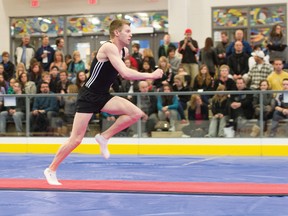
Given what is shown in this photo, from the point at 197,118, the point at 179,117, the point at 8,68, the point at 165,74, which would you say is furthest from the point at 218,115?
the point at 8,68

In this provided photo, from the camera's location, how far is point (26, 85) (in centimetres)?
1409

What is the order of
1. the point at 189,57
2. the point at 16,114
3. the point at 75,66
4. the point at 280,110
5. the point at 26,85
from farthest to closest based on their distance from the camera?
the point at 75,66 → the point at 189,57 → the point at 26,85 → the point at 16,114 → the point at 280,110

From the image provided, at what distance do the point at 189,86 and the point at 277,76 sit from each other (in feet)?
6.04

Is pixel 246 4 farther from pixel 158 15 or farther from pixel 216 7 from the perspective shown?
pixel 158 15

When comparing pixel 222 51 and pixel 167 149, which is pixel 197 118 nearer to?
pixel 167 149

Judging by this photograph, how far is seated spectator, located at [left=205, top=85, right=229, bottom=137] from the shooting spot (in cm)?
1222

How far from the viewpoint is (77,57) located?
15.2m

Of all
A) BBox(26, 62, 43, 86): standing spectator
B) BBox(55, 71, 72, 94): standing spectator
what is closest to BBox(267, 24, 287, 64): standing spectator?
BBox(55, 71, 72, 94): standing spectator

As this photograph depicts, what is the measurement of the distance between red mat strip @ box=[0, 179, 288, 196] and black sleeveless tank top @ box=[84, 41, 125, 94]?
3.91 ft

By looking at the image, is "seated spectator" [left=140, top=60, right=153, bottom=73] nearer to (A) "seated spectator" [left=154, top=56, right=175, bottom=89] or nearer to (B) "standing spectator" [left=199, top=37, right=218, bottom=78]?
(A) "seated spectator" [left=154, top=56, right=175, bottom=89]

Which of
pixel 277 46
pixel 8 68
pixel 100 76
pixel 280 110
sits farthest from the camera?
pixel 8 68

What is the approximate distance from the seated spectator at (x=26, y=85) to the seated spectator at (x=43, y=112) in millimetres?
635

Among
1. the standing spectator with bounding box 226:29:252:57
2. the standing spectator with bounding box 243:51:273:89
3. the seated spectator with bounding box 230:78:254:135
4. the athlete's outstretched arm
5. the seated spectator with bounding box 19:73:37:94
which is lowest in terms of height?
the seated spectator with bounding box 230:78:254:135

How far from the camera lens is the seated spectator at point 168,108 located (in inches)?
492
